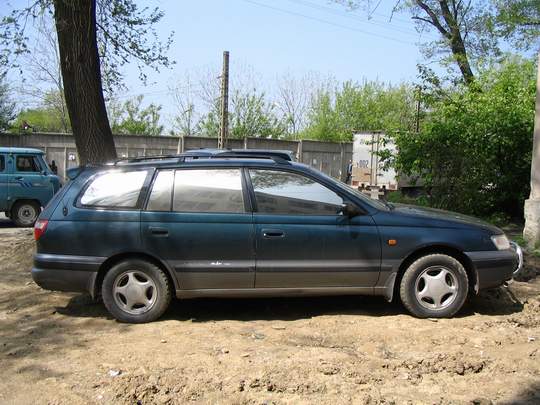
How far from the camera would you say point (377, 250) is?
17.7 feet

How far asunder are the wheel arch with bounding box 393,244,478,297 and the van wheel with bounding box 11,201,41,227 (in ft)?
36.1

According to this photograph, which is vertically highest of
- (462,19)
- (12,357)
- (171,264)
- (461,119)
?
(462,19)

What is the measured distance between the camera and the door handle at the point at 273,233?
17.6ft

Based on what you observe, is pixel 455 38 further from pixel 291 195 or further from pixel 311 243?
pixel 311 243

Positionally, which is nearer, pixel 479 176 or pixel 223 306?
pixel 223 306

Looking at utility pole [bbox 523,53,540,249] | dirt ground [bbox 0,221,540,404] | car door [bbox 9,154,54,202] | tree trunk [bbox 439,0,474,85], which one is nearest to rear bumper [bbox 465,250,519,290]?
dirt ground [bbox 0,221,540,404]

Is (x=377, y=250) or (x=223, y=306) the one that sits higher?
(x=377, y=250)

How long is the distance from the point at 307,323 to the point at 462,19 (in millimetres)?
20585

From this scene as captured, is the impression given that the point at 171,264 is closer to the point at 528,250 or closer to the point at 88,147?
the point at 88,147

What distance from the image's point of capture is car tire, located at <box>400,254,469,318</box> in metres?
5.41

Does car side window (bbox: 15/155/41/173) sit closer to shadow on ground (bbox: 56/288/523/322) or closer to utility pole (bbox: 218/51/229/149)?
shadow on ground (bbox: 56/288/523/322)

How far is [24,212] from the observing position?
46.0 feet

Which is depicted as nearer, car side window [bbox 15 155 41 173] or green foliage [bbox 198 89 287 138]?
car side window [bbox 15 155 41 173]

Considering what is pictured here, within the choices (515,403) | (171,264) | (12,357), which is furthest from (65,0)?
(515,403)
